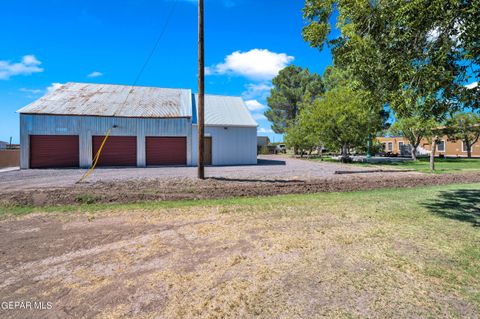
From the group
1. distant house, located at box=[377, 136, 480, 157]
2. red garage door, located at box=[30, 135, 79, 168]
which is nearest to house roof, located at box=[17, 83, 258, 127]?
red garage door, located at box=[30, 135, 79, 168]

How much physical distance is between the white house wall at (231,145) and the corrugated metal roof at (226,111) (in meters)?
0.55

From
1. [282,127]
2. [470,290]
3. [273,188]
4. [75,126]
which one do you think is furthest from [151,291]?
[282,127]

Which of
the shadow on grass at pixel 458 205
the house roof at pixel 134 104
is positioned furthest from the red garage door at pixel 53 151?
the shadow on grass at pixel 458 205

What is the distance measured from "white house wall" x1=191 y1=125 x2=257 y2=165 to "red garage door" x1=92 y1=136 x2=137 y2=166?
491 centimetres

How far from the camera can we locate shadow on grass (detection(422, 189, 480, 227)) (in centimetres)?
624

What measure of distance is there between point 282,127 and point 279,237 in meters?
42.1

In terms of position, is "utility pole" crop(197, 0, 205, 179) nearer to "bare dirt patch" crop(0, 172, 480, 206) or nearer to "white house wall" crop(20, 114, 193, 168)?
"bare dirt patch" crop(0, 172, 480, 206)

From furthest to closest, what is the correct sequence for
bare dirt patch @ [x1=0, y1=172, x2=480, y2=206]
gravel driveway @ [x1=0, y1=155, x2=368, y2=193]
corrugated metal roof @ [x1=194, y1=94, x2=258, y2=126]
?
corrugated metal roof @ [x1=194, y1=94, x2=258, y2=126], gravel driveway @ [x1=0, y1=155, x2=368, y2=193], bare dirt patch @ [x1=0, y1=172, x2=480, y2=206]

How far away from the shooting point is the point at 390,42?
220 inches

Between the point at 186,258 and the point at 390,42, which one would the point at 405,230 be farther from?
the point at 186,258

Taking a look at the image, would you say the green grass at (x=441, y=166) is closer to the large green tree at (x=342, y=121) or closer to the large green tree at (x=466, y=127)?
the large green tree at (x=342, y=121)

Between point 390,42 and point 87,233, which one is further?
point 390,42

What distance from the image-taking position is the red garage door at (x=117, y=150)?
68.6 ft

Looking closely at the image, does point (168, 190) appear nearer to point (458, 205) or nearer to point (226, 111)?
point (458, 205)
